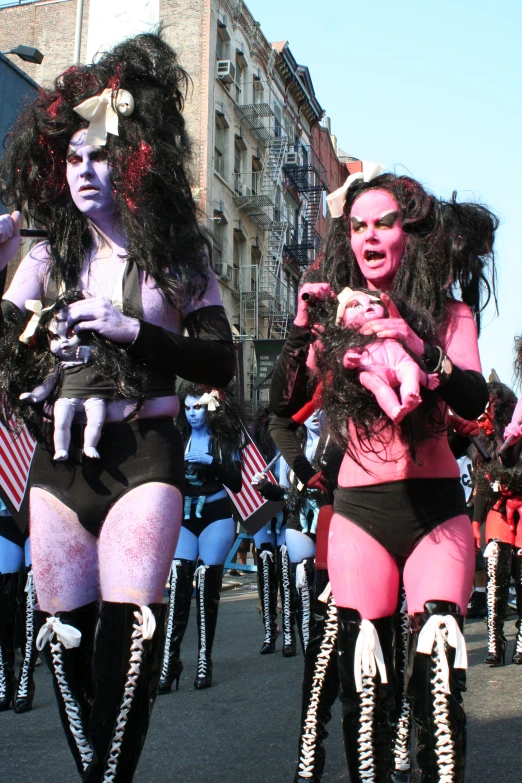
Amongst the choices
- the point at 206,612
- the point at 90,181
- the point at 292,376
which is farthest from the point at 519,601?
the point at 90,181

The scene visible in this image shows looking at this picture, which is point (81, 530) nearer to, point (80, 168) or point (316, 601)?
point (80, 168)

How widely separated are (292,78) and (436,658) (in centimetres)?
3910

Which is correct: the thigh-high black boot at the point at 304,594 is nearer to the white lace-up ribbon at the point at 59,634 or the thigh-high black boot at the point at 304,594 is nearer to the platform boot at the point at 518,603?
the platform boot at the point at 518,603

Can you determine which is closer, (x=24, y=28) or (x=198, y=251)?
(x=198, y=251)

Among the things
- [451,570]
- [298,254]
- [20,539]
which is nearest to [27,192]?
[451,570]

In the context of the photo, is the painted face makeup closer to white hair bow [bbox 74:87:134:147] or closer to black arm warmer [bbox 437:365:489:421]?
black arm warmer [bbox 437:365:489:421]

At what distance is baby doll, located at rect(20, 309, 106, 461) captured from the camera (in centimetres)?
279

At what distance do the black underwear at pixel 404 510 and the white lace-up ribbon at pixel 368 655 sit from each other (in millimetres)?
235

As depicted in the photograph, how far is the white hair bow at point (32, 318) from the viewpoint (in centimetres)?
282

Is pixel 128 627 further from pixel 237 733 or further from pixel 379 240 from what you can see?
pixel 237 733

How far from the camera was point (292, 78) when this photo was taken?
129 feet

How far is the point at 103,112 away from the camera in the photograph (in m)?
3.06

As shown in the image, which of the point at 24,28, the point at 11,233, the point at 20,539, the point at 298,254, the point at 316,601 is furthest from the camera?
the point at 298,254

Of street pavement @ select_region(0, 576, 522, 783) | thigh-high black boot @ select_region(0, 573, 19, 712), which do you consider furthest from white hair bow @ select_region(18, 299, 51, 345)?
thigh-high black boot @ select_region(0, 573, 19, 712)
